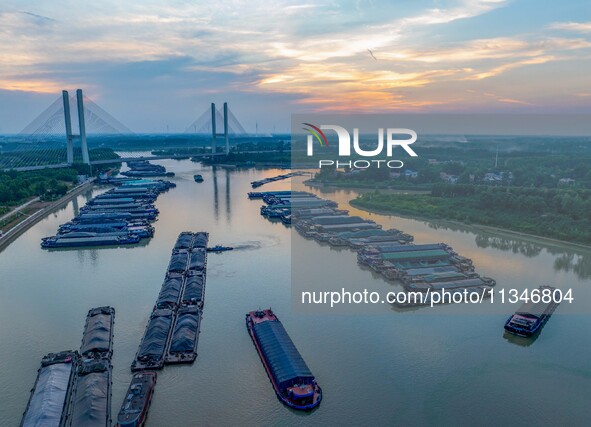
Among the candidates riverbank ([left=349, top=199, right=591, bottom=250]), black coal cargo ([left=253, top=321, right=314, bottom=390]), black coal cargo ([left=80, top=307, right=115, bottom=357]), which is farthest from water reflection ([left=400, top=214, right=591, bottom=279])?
black coal cargo ([left=80, top=307, right=115, bottom=357])

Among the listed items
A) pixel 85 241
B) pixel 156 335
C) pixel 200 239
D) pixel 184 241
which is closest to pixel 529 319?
pixel 156 335

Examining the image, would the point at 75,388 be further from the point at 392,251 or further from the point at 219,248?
the point at 392,251

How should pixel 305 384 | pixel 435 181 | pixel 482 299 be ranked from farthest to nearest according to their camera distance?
pixel 435 181
pixel 482 299
pixel 305 384

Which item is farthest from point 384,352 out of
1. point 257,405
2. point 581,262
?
point 581,262

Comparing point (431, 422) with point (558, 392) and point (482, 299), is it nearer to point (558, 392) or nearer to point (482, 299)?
point (558, 392)

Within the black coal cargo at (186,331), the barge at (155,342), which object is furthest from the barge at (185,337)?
the barge at (155,342)

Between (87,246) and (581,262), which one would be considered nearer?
(581,262)
